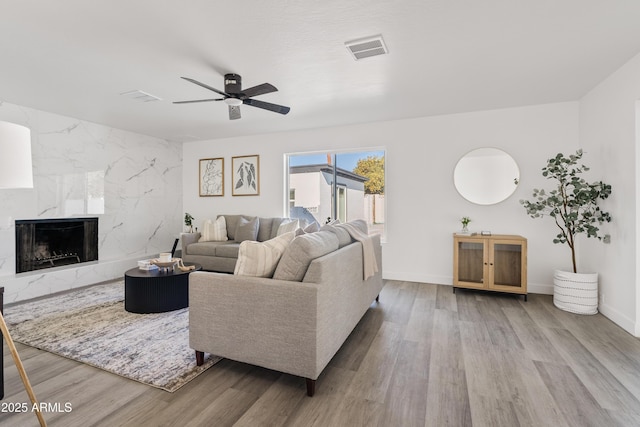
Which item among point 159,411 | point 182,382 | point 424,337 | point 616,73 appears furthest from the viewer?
point 616,73

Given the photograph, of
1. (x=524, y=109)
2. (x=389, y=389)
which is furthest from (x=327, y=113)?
(x=389, y=389)

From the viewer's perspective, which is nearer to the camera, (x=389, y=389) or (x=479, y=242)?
(x=389, y=389)

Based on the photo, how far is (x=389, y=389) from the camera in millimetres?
1930

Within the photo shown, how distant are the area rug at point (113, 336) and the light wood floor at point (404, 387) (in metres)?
0.11

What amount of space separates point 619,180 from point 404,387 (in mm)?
3013

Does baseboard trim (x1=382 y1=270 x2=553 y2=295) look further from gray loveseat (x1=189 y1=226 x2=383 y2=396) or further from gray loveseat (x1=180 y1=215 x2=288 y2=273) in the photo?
gray loveseat (x1=189 y1=226 x2=383 y2=396)

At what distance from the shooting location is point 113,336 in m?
2.68

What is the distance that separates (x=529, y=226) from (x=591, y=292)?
1.08 m

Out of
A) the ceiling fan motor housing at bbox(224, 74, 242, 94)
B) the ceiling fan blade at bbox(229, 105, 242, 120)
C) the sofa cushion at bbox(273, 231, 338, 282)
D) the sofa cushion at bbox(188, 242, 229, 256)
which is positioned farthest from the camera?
the sofa cushion at bbox(188, 242, 229, 256)

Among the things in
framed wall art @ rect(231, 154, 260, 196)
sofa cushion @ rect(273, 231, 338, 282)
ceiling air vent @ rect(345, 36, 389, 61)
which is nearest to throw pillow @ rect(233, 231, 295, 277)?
sofa cushion @ rect(273, 231, 338, 282)

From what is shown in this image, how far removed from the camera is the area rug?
215 centimetres

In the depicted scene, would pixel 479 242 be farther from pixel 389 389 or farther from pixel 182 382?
pixel 182 382

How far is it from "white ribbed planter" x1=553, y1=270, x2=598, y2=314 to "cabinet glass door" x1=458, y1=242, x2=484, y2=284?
0.84m

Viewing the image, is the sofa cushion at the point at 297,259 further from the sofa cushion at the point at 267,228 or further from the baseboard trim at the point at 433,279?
the sofa cushion at the point at 267,228
